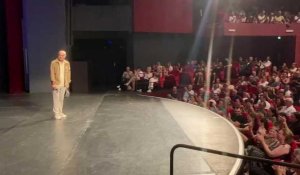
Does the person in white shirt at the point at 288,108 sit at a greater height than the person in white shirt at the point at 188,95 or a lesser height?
greater

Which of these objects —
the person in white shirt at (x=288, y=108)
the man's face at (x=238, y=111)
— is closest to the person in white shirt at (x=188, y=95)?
the man's face at (x=238, y=111)

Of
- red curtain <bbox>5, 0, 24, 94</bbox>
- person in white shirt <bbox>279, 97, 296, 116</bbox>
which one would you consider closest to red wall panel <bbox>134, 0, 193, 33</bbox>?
red curtain <bbox>5, 0, 24, 94</bbox>

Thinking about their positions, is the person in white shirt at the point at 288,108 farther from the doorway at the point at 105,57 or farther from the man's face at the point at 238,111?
the doorway at the point at 105,57

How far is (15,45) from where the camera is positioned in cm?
1207

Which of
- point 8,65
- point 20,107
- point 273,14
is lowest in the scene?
point 20,107

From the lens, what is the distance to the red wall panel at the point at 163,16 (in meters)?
15.4

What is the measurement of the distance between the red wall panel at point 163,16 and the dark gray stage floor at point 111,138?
20.6 ft

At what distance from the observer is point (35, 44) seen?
11781mm

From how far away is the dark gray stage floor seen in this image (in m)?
4.75

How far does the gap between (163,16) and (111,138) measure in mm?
10133

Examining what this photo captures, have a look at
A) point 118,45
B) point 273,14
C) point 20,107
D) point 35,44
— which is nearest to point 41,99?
point 20,107

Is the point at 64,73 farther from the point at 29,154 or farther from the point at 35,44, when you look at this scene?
the point at 35,44

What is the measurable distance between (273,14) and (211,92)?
7.35m

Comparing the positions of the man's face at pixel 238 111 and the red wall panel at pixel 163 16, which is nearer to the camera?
the man's face at pixel 238 111
